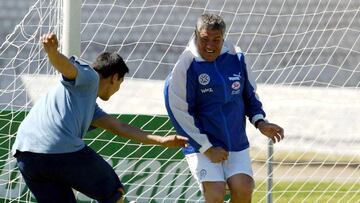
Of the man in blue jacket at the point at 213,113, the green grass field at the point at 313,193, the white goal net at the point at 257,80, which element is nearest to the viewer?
the man in blue jacket at the point at 213,113

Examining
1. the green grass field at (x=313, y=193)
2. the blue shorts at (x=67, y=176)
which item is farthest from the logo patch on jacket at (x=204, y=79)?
the green grass field at (x=313, y=193)

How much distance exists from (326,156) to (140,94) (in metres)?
1.96

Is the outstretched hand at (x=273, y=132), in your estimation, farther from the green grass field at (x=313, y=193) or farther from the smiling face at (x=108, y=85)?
the green grass field at (x=313, y=193)

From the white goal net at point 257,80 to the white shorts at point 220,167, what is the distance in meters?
1.71

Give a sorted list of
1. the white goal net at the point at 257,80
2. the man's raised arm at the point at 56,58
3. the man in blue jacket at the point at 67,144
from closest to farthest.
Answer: the man's raised arm at the point at 56,58, the man in blue jacket at the point at 67,144, the white goal net at the point at 257,80

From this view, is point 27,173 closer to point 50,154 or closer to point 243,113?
point 50,154

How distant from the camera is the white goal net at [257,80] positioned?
8.32 metres

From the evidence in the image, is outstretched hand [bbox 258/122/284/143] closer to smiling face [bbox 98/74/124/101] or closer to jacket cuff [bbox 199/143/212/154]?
jacket cuff [bbox 199/143/212/154]

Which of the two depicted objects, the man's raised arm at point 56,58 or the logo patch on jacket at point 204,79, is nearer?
the man's raised arm at point 56,58

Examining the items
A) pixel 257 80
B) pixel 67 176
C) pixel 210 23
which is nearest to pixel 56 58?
pixel 67 176

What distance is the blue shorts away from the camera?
5809 millimetres

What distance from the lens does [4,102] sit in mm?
9211

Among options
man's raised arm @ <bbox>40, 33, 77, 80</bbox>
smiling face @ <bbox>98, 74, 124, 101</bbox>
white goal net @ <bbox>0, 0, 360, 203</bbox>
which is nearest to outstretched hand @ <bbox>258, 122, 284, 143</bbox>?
smiling face @ <bbox>98, 74, 124, 101</bbox>

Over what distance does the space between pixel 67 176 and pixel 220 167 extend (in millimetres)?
1093
